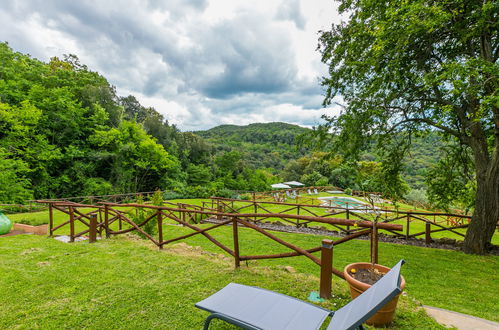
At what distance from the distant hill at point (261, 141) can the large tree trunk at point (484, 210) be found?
4053 cm

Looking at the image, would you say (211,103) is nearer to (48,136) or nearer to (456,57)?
(48,136)

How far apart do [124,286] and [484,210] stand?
797 cm

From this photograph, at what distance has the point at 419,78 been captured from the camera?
176 inches

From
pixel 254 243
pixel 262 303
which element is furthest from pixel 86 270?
pixel 254 243

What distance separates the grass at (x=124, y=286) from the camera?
85.7 inches

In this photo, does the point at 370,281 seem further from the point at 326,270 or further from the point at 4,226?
the point at 4,226

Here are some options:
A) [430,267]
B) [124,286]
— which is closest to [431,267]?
[430,267]

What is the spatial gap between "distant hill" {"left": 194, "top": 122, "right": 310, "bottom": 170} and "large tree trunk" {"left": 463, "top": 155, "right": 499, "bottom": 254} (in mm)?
40530

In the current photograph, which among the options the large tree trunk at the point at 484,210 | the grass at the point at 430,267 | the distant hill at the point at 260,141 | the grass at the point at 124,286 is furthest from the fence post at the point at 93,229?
the distant hill at the point at 260,141

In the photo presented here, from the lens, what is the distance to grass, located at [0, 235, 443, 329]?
2176 millimetres

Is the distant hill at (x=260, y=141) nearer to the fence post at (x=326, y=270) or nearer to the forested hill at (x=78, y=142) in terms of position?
the forested hill at (x=78, y=142)

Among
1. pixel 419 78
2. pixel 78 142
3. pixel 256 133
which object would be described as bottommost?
pixel 78 142

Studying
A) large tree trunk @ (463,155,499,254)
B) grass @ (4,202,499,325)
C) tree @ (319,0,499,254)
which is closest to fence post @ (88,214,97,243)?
grass @ (4,202,499,325)

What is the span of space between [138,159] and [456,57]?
21.9 m
